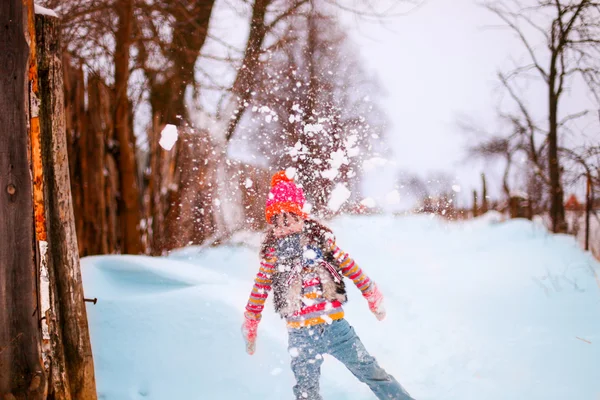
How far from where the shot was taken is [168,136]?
6.21m

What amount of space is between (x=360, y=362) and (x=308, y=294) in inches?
17.9

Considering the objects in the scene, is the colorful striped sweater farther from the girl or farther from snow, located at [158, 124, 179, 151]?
snow, located at [158, 124, 179, 151]

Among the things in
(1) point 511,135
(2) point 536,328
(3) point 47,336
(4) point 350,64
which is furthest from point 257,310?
(1) point 511,135

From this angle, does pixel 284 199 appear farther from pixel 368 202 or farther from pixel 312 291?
pixel 368 202

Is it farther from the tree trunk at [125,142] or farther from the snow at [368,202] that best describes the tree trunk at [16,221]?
the tree trunk at [125,142]

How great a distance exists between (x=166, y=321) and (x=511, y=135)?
31.9ft

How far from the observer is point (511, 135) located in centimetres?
1048

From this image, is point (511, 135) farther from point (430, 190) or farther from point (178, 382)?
point (178, 382)

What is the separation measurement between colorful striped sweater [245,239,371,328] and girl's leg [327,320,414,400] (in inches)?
3.6

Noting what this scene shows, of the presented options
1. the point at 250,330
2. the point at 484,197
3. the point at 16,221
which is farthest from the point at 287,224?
the point at 484,197

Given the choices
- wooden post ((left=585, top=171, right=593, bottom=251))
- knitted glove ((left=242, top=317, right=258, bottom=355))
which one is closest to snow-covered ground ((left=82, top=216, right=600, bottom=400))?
knitted glove ((left=242, top=317, right=258, bottom=355))

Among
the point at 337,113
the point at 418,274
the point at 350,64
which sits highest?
the point at 350,64

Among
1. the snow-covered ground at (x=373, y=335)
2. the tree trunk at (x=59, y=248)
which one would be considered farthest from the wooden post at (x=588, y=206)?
the tree trunk at (x=59, y=248)

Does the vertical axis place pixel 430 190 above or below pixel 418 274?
above
